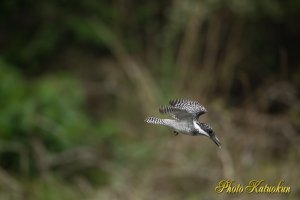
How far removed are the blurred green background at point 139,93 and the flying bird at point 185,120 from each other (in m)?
3.73

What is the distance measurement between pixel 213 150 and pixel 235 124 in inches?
25.7

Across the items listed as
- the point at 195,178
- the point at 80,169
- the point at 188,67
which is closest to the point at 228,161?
the point at 195,178

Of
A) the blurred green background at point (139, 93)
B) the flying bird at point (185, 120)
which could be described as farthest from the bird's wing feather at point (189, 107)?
the blurred green background at point (139, 93)

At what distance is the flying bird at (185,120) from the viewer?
9.97 ft

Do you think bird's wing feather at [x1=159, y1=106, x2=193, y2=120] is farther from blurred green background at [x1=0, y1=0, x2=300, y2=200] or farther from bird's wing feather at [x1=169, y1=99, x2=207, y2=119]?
blurred green background at [x1=0, y1=0, x2=300, y2=200]

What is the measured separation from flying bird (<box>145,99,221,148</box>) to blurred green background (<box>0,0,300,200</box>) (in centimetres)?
373

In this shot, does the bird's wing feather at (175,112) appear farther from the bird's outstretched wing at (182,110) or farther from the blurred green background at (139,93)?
the blurred green background at (139,93)

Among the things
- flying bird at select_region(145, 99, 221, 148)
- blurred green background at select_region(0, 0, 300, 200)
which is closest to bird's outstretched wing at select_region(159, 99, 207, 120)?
flying bird at select_region(145, 99, 221, 148)

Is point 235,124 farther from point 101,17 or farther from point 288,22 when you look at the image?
point 101,17

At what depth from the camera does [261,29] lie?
10945mm

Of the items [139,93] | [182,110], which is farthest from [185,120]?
[139,93]

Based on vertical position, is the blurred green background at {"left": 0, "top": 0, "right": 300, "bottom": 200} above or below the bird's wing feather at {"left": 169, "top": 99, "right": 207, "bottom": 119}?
above

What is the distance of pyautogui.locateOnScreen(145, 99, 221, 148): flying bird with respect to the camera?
304 centimetres

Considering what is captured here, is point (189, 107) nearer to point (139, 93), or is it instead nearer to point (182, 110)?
point (182, 110)
